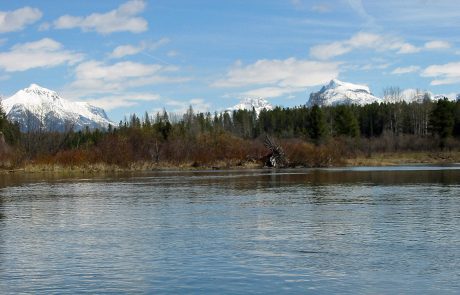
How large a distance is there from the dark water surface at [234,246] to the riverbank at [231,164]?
2436 inches

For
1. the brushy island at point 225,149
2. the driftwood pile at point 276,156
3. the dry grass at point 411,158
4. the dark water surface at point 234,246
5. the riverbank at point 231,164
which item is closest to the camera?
the dark water surface at point 234,246

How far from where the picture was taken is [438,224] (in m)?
28.3

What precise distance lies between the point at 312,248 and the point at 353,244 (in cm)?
181

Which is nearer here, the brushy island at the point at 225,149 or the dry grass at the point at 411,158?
the brushy island at the point at 225,149

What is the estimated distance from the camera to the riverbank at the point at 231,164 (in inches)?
4026

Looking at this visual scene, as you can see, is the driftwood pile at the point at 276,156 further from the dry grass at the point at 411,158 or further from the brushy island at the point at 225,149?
the dry grass at the point at 411,158

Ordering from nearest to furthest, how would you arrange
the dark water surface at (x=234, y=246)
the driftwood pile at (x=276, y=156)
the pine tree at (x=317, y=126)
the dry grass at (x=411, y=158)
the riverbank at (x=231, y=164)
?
the dark water surface at (x=234, y=246), the riverbank at (x=231, y=164), the driftwood pile at (x=276, y=156), the dry grass at (x=411, y=158), the pine tree at (x=317, y=126)

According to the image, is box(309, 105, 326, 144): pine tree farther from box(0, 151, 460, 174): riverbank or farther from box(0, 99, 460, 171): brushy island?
box(0, 151, 460, 174): riverbank

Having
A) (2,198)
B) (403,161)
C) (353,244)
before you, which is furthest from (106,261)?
(403,161)

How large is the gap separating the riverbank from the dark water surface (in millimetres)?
61863

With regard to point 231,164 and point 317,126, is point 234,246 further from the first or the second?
point 317,126

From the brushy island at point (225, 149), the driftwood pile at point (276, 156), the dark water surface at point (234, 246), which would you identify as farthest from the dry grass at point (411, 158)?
the dark water surface at point (234, 246)

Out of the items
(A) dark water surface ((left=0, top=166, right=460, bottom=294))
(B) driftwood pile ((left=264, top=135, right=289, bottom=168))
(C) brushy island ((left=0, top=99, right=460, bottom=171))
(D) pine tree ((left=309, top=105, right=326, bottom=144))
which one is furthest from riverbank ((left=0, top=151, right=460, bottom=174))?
(A) dark water surface ((left=0, top=166, right=460, bottom=294))

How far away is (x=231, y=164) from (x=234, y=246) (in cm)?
9006
